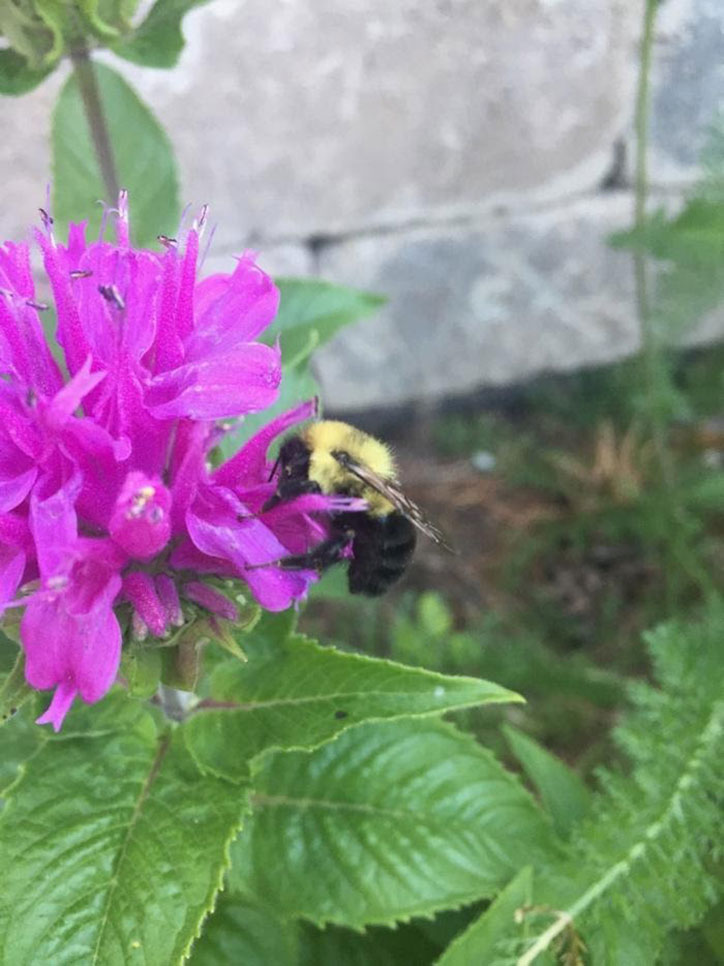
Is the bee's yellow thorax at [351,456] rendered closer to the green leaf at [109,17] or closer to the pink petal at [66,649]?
the pink petal at [66,649]

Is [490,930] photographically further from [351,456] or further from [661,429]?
[661,429]

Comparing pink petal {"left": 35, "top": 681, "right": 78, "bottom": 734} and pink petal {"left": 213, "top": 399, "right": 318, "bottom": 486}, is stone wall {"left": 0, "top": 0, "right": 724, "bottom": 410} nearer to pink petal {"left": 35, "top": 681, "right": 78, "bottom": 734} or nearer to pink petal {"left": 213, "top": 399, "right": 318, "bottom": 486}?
pink petal {"left": 213, "top": 399, "right": 318, "bottom": 486}

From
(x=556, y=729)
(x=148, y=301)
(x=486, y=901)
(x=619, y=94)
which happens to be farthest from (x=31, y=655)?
(x=619, y=94)

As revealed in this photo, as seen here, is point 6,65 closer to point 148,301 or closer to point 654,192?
point 148,301

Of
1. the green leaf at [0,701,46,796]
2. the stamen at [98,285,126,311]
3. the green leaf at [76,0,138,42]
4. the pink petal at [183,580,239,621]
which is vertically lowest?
the green leaf at [0,701,46,796]

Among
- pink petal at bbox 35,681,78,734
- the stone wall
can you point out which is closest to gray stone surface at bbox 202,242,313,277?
the stone wall

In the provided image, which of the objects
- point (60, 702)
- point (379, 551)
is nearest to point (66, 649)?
point (60, 702)
